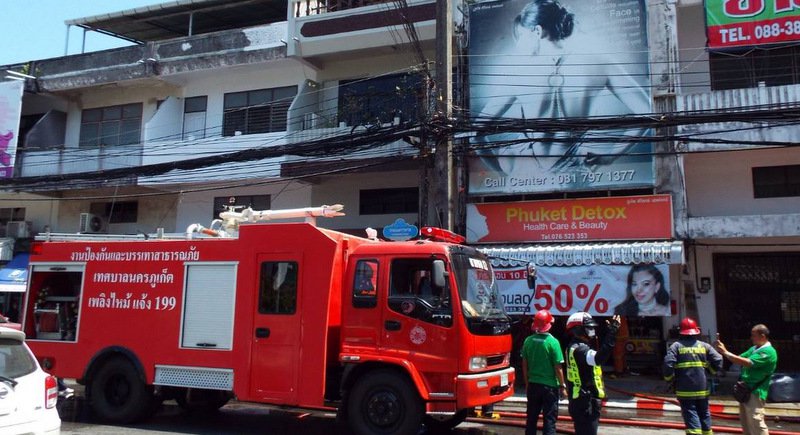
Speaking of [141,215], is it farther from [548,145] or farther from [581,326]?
[581,326]

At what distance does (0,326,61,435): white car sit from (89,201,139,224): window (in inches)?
587

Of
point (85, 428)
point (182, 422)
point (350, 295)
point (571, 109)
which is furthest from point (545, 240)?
point (85, 428)

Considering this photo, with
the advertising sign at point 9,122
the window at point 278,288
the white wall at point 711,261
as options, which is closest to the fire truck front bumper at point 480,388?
the window at point 278,288

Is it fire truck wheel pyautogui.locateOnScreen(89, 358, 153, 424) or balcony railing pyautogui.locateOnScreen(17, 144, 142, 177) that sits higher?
balcony railing pyautogui.locateOnScreen(17, 144, 142, 177)

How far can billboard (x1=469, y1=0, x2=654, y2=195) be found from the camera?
42.5 feet

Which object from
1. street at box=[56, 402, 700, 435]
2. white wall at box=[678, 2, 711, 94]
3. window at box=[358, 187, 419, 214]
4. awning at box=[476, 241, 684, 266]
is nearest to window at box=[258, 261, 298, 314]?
street at box=[56, 402, 700, 435]

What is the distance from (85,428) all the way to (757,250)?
45.1 ft

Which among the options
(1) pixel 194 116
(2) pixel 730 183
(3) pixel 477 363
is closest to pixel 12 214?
(1) pixel 194 116

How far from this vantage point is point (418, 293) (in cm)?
736

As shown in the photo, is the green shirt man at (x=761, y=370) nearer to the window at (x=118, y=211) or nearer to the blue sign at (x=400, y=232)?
the blue sign at (x=400, y=232)

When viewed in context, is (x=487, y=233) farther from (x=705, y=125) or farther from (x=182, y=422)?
(x=182, y=422)

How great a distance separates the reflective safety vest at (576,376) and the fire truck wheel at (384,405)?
5.96 ft

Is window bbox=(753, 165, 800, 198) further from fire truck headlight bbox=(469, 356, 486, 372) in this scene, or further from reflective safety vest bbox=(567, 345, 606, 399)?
Answer: reflective safety vest bbox=(567, 345, 606, 399)

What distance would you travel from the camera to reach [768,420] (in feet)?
30.4
